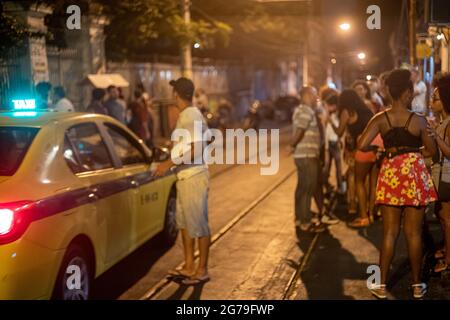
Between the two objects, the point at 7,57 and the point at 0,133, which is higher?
the point at 7,57

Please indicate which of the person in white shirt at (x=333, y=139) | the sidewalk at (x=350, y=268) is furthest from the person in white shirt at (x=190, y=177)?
the person in white shirt at (x=333, y=139)

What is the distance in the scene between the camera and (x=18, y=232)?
412 cm

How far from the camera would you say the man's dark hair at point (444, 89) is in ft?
17.4

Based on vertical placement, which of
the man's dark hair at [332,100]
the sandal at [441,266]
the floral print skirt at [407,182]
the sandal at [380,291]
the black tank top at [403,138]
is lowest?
the sandal at [380,291]

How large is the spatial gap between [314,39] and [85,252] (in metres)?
51.6

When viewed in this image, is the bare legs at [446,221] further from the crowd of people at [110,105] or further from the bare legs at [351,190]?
the crowd of people at [110,105]

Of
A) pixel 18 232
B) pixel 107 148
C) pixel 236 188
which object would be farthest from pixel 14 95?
pixel 18 232

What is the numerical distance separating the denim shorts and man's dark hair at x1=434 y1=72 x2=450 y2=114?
2.27 m

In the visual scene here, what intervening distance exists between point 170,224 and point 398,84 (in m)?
3.40

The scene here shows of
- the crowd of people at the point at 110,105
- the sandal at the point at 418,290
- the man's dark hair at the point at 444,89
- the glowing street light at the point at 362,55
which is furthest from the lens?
the glowing street light at the point at 362,55

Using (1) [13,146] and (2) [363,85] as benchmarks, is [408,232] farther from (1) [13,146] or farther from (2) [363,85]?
(2) [363,85]

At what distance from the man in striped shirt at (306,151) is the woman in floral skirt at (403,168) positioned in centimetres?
271

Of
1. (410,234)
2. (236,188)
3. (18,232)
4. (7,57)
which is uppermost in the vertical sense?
(7,57)
